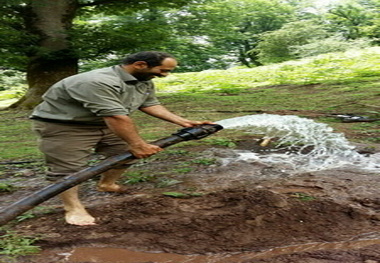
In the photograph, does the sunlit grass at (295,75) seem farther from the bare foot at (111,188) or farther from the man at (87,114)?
the man at (87,114)

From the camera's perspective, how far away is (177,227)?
303cm

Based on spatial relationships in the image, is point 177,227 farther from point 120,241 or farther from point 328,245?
point 328,245

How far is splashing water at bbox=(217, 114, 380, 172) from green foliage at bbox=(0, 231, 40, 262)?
2835 mm

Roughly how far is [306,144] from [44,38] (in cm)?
684

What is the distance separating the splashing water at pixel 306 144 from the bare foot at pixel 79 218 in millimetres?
2341

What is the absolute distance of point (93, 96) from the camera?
9.62 ft


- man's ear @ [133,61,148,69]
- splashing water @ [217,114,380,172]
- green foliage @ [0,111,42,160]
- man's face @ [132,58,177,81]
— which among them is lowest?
green foliage @ [0,111,42,160]

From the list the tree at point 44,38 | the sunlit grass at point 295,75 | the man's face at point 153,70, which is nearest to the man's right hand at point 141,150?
the man's face at point 153,70

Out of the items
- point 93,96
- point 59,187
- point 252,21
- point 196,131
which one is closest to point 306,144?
point 196,131

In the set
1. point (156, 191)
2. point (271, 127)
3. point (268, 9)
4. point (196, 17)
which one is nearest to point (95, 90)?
point (156, 191)

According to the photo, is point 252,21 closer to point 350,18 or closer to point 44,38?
point 350,18

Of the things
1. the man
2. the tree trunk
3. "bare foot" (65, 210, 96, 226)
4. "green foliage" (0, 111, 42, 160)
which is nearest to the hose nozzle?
the man

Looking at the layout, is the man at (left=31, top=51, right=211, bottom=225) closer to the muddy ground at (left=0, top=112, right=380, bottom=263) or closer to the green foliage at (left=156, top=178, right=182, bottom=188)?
the muddy ground at (left=0, top=112, right=380, bottom=263)

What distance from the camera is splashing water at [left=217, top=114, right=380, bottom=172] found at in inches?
184
